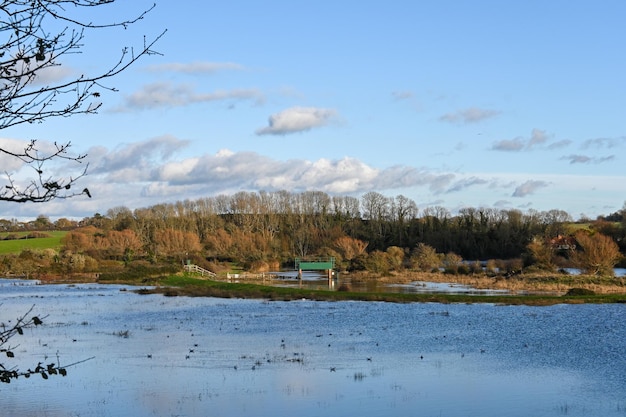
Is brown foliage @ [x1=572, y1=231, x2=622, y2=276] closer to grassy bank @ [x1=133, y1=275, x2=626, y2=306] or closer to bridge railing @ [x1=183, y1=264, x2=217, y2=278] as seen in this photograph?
grassy bank @ [x1=133, y1=275, x2=626, y2=306]

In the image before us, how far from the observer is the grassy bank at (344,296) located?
43812 millimetres

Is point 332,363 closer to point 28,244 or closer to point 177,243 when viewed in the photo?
point 177,243

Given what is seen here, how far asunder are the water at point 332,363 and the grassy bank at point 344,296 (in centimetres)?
389

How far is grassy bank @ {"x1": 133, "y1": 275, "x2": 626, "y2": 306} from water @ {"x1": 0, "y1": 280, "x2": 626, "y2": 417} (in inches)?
153

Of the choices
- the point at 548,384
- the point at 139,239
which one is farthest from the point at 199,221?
the point at 548,384

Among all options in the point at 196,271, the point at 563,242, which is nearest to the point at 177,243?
the point at 196,271

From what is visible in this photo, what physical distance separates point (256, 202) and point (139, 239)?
106 feet

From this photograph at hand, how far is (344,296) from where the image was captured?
5062 centimetres

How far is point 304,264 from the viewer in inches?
3140

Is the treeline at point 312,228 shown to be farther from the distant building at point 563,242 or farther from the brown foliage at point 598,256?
the brown foliage at point 598,256

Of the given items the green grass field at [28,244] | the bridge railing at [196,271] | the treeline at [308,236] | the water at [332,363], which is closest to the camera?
the water at [332,363]

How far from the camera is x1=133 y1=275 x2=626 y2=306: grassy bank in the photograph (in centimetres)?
4381

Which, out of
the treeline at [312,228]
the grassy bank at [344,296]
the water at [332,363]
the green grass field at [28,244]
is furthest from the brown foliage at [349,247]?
the water at [332,363]

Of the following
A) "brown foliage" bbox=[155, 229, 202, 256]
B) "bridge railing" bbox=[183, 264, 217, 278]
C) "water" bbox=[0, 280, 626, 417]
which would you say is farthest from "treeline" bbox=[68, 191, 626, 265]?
"water" bbox=[0, 280, 626, 417]
